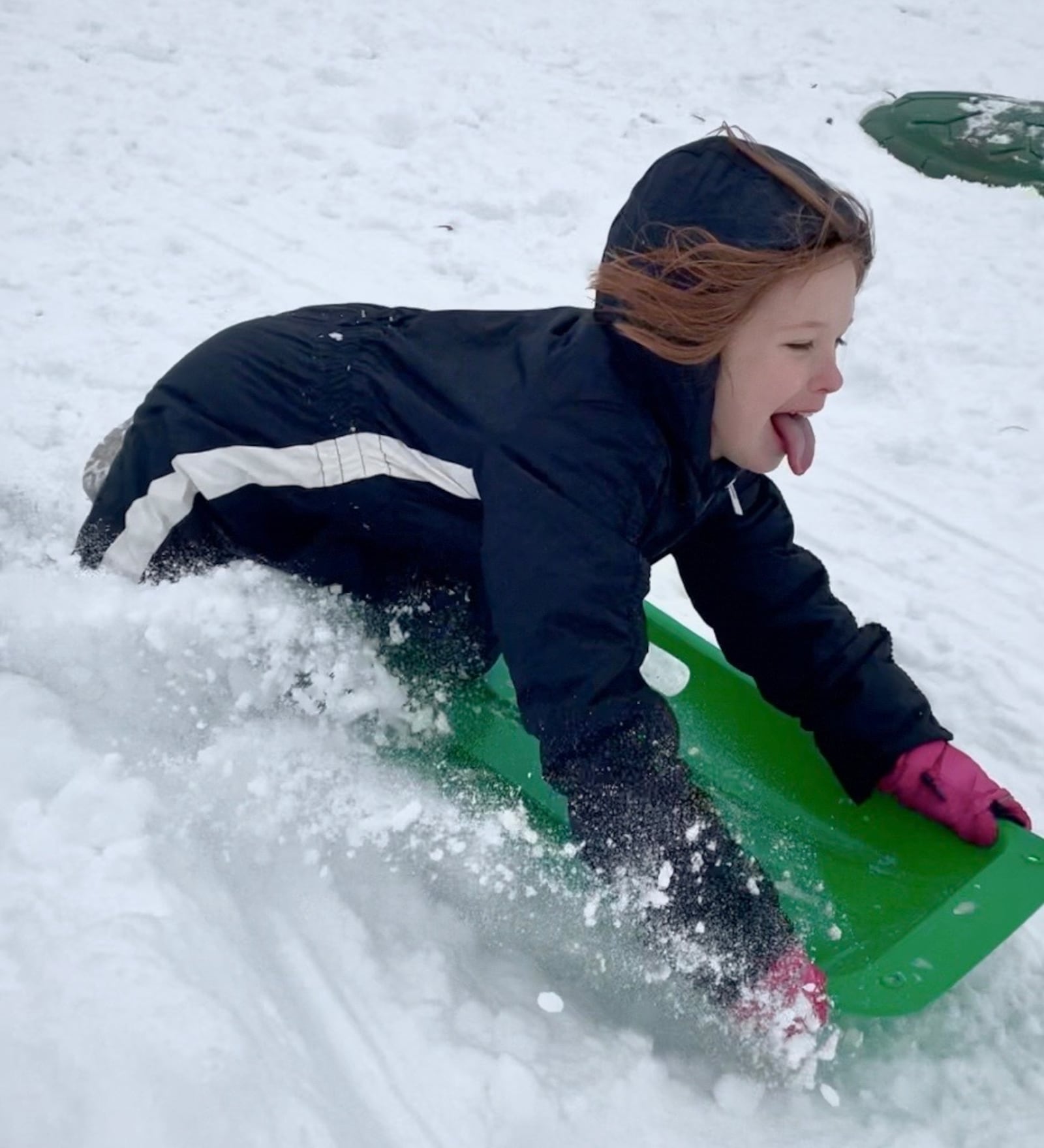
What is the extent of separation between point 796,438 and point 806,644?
442 mm

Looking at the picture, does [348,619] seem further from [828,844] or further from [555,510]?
[828,844]

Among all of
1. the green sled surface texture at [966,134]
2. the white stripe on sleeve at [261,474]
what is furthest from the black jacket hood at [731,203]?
the green sled surface texture at [966,134]

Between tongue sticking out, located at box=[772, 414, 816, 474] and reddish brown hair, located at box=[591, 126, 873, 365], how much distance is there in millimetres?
181

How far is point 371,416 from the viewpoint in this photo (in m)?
1.65

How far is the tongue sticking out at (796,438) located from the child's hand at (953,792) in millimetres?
533

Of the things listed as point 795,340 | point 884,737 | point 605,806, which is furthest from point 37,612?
point 884,737

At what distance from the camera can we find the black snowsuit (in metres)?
1.47

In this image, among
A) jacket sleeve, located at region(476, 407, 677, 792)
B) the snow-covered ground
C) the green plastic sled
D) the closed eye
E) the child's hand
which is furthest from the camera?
the child's hand

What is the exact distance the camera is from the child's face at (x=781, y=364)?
1.53 m

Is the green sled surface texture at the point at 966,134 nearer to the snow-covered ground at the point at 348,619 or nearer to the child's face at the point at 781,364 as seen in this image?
the snow-covered ground at the point at 348,619

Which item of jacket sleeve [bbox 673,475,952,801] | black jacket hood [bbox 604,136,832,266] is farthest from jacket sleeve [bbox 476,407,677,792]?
jacket sleeve [bbox 673,475,952,801]

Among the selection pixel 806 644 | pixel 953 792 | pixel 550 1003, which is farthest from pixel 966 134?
pixel 550 1003

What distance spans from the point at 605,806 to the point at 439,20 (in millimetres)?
4485

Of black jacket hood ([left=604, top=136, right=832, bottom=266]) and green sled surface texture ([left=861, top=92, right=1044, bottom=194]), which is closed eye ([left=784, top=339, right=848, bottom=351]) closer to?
black jacket hood ([left=604, top=136, right=832, bottom=266])
